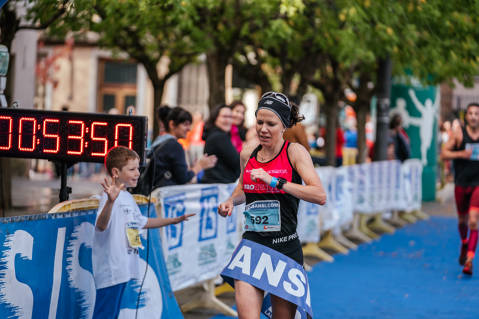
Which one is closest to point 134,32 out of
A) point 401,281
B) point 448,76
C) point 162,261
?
point 448,76

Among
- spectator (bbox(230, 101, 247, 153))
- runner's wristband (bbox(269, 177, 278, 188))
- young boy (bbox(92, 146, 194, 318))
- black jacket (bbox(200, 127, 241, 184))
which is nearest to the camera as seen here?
runner's wristband (bbox(269, 177, 278, 188))

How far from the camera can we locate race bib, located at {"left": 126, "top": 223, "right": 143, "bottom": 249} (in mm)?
5980

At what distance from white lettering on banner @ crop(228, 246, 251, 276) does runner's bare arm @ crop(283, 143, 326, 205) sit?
52 cm

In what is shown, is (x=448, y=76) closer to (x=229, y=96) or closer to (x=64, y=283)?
(x=64, y=283)

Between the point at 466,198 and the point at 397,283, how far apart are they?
1777 millimetres

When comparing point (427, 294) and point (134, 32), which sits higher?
point (134, 32)

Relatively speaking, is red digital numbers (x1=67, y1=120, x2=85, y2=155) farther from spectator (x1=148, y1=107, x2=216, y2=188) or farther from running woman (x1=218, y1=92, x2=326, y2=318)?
spectator (x1=148, y1=107, x2=216, y2=188)

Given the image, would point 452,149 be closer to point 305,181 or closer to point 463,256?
point 463,256

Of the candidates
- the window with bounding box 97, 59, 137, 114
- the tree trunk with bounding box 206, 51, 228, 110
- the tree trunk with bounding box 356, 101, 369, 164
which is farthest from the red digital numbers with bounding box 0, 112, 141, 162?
the window with bounding box 97, 59, 137, 114

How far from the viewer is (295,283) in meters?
5.54

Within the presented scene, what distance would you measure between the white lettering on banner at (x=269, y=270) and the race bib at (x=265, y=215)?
177mm

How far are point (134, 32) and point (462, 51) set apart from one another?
7.27 metres

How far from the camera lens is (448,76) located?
766 inches

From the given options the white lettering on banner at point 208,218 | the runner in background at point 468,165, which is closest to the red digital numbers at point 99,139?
the white lettering on banner at point 208,218
